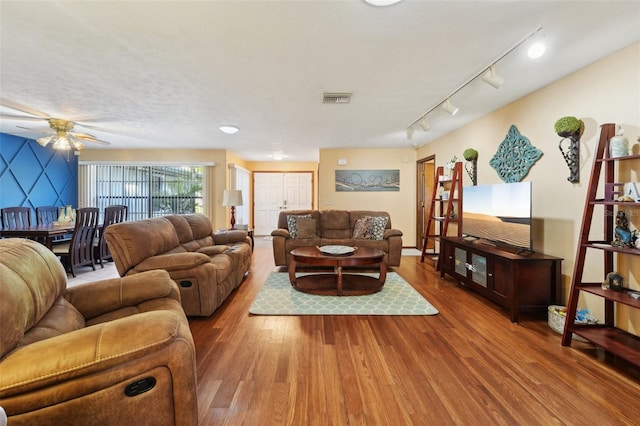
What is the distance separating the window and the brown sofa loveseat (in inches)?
113

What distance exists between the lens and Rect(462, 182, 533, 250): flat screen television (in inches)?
112

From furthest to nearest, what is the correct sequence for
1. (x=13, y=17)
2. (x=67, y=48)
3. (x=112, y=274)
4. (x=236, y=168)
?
(x=236, y=168) < (x=112, y=274) < (x=67, y=48) < (x=13, y=17)

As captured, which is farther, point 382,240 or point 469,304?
point 382,240

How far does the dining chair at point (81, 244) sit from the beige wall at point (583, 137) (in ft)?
19.2

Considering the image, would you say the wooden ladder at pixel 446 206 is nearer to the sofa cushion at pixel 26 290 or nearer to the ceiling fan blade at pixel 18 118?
the sofa cushion at pixel 26 290

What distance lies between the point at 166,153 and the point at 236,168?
1.55 m

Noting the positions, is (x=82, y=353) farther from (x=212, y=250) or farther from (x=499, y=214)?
(x=499, y=214)

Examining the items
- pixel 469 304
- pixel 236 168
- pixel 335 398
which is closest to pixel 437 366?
pixel 335 398

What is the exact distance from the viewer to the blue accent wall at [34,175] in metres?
4.95

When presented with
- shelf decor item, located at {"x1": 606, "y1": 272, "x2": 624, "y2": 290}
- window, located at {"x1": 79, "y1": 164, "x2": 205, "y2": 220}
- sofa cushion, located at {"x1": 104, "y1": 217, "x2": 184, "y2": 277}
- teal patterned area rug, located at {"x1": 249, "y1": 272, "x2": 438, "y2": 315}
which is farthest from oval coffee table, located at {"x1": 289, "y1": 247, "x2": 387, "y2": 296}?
window, located at {"x1": 79, "y1": 164, "x2": 205, "y2": 220}

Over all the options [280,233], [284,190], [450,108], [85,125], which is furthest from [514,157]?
[284,190]

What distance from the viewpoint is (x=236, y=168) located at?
6875mm

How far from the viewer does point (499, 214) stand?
3219 mm

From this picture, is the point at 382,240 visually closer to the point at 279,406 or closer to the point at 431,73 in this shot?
the point at 431,73
